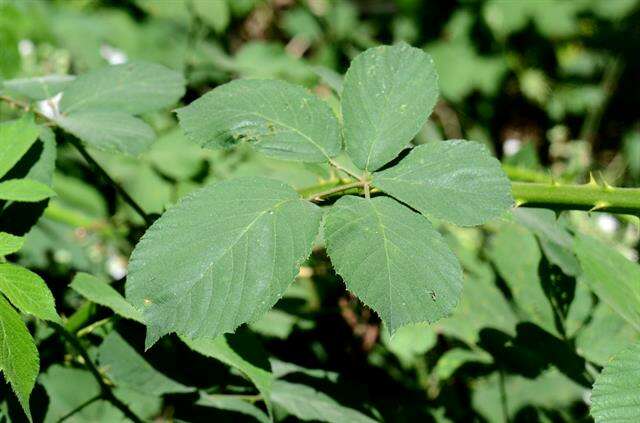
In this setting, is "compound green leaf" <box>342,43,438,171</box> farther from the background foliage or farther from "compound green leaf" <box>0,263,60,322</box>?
"compound green leaf" <box>0,263,60,322</box>

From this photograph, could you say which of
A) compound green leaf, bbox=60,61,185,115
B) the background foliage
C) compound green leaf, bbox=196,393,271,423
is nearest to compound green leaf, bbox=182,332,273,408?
the background foliage

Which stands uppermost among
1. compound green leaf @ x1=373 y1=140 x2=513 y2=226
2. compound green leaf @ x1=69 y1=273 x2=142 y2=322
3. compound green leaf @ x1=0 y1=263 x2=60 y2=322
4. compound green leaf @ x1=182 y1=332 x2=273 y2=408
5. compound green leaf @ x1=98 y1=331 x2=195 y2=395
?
compound green leaf @ x1=373 y1=140 x2=513 y2=226

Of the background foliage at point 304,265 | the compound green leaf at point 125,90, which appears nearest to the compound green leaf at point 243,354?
the background foliage at point 304,265

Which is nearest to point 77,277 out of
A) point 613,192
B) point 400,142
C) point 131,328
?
point 131,328

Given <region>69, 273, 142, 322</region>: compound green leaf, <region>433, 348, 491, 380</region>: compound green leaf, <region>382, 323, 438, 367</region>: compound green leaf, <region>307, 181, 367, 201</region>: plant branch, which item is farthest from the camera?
<region>382, 323, 438, 367</region>: compound green leaf

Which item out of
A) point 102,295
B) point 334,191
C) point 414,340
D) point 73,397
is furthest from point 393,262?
point 414,340

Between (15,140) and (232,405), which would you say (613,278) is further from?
(15,140)
